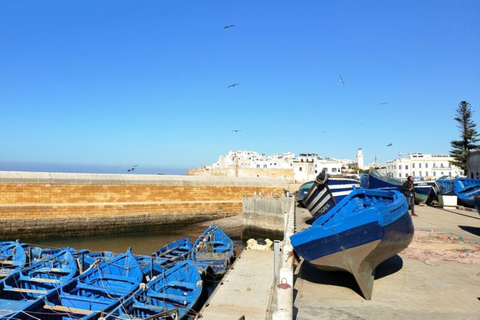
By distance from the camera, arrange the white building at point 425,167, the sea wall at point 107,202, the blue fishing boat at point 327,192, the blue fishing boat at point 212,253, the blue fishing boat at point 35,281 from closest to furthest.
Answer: the blue fishing boat at point 35,281
the blue fishing boat at point 212,253
the blue fishing boat at point 327,192
the sea wall at point 107,202
the white building at point 425,167

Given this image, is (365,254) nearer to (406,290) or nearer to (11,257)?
(406,290)

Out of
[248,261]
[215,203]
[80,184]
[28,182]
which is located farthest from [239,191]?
[248,261]

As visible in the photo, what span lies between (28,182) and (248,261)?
17.2m

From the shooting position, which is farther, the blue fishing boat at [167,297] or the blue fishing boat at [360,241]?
the blue fishing boat at [167,297]

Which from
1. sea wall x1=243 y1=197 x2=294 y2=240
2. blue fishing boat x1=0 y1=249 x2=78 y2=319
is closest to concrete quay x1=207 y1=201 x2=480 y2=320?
blue fishing boat x1=0 y1=249 x2=78 y2=319

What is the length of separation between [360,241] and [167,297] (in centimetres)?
459

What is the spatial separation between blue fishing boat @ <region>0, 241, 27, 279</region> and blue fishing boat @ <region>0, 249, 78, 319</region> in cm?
114

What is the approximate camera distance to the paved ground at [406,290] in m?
5.21

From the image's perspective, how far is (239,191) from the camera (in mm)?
28141

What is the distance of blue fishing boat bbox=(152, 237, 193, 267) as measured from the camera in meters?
11.9

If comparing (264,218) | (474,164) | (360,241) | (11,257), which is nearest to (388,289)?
(360,241)

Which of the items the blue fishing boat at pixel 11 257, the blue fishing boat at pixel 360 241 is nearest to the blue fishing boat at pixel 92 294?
the blue fishing boat at pixel 11 257

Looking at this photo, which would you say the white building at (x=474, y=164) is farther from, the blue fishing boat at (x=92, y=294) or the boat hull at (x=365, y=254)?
the blue fishing boat at (x=92, y=294)

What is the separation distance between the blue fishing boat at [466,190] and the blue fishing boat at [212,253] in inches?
580
